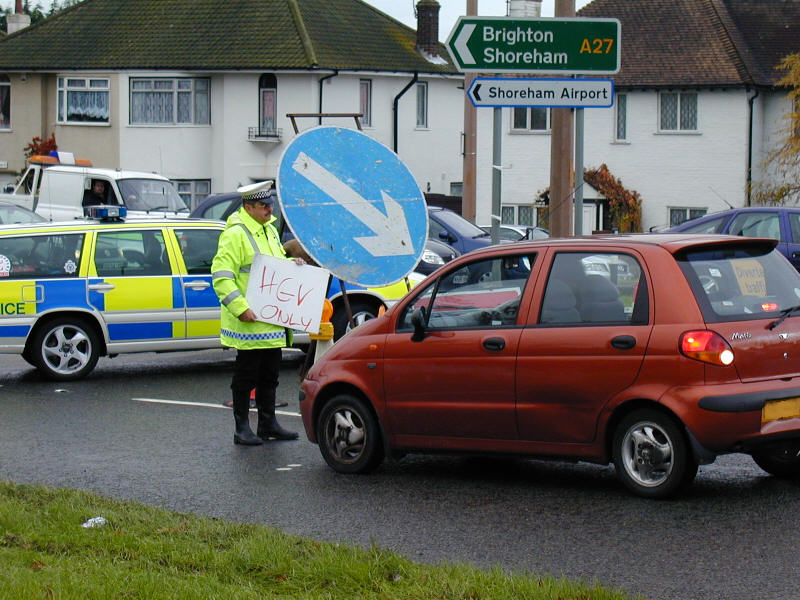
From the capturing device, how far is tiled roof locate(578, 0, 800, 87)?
40781 mm

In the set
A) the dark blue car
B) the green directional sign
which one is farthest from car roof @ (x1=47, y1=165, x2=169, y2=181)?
the green directional sign

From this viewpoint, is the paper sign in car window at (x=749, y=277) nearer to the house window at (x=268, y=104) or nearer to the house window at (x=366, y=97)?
the house window at (x=268, y=104)

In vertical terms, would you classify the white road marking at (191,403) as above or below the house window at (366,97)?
below

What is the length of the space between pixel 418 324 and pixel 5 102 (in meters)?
42.8

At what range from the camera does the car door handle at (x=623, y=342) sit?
7496mm

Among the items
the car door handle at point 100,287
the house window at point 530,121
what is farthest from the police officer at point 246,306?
the house window at point 530,121

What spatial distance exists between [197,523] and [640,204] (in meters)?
36.1

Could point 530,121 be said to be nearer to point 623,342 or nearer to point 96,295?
point 96,295

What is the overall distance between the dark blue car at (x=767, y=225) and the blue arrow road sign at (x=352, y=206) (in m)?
8.66

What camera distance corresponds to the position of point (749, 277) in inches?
304

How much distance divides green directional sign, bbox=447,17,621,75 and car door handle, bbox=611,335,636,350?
4.56m

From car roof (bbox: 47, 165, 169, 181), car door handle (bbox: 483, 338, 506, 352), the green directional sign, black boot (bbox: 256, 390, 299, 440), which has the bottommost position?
black boot (bbox: 256, 390, 299, 440)

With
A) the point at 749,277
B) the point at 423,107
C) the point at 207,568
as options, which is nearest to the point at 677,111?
the point at 423,107

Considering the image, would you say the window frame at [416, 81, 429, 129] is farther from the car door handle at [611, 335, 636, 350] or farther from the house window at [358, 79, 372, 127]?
the car door handle at [611, 335, 636, 350]
